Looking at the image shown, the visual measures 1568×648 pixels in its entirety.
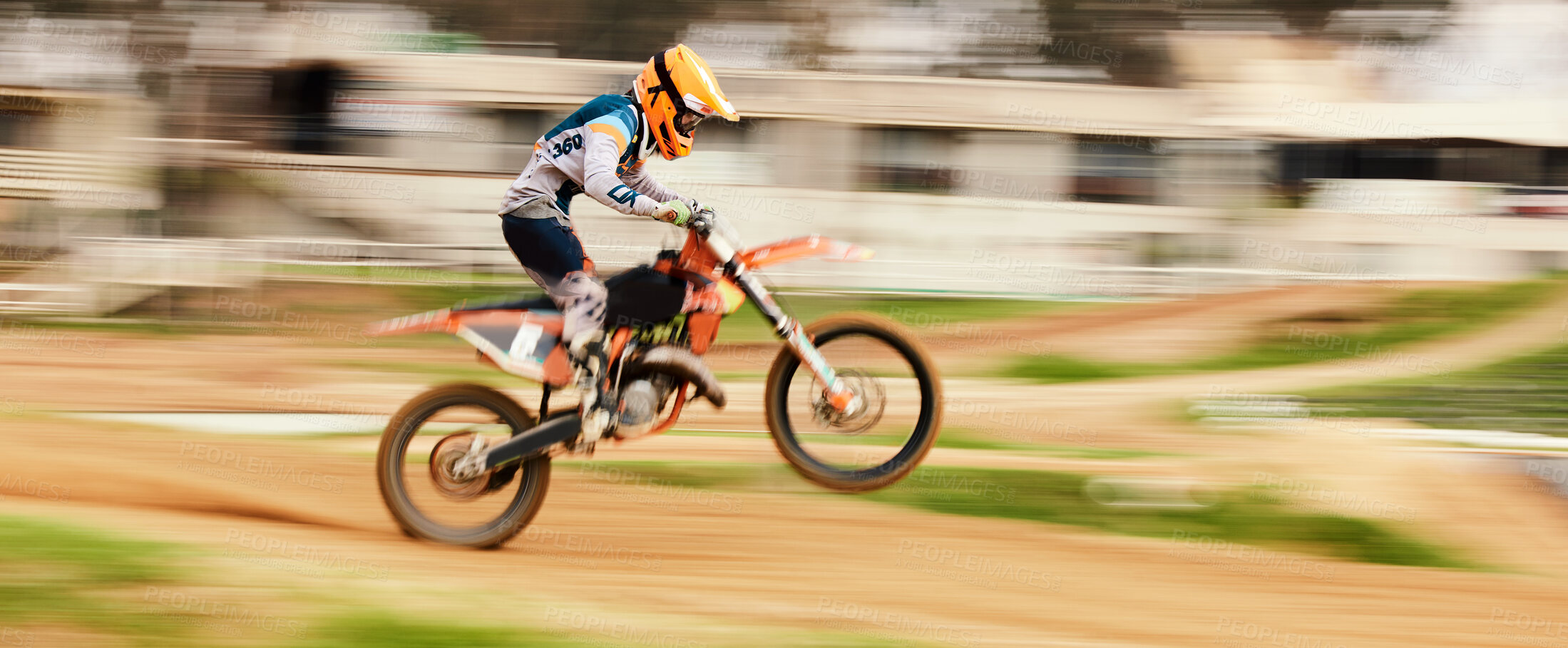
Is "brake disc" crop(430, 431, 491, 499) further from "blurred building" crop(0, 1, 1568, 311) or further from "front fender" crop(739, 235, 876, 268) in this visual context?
"blurred building" crop(0, 1, 1568, 311)

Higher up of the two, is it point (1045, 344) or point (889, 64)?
point (889, 64)

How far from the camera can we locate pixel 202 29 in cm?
1593

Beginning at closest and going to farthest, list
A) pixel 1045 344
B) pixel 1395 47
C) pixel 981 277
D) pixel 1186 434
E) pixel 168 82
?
pixel 1186 434 < pixel 1045 344 < pixel 168 82 < pixel 981 277 < pixel 1395 47

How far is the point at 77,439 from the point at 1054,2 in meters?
14.3

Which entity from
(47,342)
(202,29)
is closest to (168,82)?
(202,29)

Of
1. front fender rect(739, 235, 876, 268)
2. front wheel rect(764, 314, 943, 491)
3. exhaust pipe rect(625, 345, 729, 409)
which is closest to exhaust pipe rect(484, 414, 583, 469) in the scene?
exhaust pipe rect(625, 345, 729, 409)

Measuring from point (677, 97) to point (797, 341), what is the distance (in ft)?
3.78

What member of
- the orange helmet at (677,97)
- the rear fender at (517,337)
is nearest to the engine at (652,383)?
the rear fender at (517,337)

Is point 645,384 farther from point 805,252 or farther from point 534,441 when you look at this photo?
point 805,252

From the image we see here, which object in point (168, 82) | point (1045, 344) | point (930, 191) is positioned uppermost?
point (168, 82)

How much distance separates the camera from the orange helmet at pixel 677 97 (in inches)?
194

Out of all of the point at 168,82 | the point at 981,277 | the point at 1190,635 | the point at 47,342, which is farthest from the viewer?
the point at 981,277

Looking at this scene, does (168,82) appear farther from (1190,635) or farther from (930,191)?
(1190,635)

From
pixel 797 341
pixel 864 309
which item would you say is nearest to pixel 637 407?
pixel 797 341
